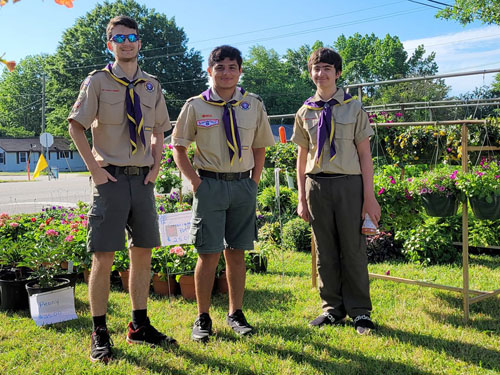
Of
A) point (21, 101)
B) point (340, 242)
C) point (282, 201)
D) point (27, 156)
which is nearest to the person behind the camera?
point (340, 242)

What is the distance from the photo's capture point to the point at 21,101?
60.4m

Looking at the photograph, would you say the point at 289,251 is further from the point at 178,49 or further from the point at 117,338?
the point at 178,49

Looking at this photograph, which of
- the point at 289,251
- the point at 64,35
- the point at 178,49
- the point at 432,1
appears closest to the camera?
the point at 289,251

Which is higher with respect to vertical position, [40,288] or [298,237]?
[40,288]

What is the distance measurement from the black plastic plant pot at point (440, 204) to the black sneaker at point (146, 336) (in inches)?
89.8

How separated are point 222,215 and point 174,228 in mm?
997

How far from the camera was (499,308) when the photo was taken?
3.87 metres

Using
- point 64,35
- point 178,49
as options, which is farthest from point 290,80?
point 64,35

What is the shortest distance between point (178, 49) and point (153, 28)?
2924 mm

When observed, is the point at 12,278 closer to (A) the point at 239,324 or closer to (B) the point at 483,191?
(A) the point at 239,324

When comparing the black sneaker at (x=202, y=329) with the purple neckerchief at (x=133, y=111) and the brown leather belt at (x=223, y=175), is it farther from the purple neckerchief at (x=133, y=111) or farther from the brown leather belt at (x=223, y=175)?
the purple neckerchief at (x=133, y=111)

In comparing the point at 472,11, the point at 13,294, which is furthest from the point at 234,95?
the point at 472,11

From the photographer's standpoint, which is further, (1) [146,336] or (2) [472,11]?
(2) [472,11]

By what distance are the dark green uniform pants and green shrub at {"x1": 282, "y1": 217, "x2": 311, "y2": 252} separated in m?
2.66
